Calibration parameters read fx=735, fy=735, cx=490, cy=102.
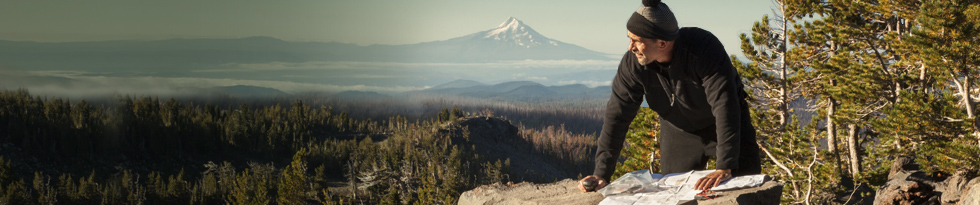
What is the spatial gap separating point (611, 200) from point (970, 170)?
20047 mm

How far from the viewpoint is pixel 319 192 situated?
146250mm

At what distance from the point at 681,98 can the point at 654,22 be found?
85 centimetres

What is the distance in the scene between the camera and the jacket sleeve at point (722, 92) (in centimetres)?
511

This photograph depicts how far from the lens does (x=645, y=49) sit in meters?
5.23

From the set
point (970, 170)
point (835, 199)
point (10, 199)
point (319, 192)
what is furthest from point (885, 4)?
point (10, 199)

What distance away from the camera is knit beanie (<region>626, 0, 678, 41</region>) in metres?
5.04

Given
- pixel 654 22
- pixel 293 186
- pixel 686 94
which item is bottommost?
pixel 293 186

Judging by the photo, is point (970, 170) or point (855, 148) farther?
point (855, 148)

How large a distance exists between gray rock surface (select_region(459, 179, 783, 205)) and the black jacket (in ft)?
0.81

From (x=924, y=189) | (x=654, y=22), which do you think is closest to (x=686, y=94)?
(x=654, y=22)

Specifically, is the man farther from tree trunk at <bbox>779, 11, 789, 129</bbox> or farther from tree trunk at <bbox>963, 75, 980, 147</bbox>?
tree trunk at <bbox>779, 11, 789, 129</bbox>

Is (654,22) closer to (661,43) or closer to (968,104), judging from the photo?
(661,43)

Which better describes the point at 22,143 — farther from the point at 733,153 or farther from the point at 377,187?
the point at 733,153

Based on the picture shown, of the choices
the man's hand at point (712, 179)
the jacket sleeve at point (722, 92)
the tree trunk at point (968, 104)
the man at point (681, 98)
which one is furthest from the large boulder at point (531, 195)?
the tree trunk at point (968, 104)
